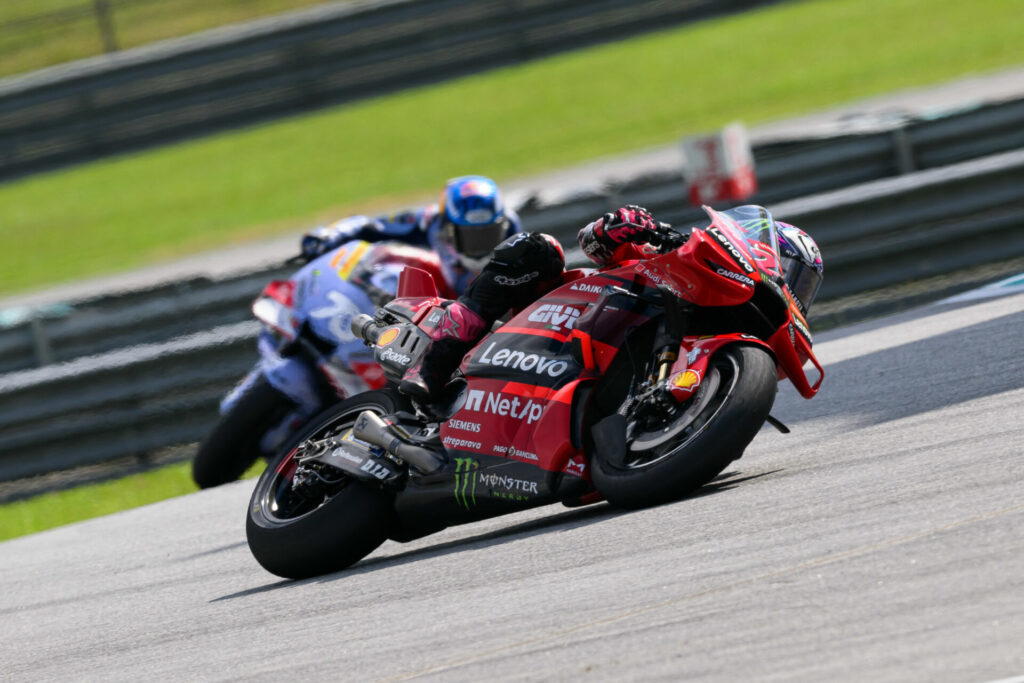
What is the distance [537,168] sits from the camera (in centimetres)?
1748

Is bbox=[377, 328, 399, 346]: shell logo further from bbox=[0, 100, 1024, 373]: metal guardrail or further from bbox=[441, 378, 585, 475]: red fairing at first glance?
bbox=[0, 100, 1024, 373]: metal guardrail

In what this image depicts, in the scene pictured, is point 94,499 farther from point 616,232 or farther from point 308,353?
point 616,232

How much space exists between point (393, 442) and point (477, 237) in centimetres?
185

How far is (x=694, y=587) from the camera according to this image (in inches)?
155

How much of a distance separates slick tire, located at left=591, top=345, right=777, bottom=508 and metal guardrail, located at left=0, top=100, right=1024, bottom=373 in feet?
21.2

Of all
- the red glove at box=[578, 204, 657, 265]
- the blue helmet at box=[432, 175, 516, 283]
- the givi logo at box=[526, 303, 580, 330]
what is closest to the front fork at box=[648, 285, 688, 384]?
the red glove at box=[578, 204, 657, 265]

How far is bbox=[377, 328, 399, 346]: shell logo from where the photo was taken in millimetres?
5910

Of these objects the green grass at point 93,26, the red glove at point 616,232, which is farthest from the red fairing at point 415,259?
the green grass at point 93,26

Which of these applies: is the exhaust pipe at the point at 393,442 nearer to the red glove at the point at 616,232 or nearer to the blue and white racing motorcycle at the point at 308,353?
the red glove at the point at 616,232

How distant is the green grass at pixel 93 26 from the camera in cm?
2692

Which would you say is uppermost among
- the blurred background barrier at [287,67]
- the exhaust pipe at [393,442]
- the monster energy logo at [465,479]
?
the exhaust pipe at [393,442]

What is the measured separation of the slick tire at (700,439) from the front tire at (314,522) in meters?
0.95

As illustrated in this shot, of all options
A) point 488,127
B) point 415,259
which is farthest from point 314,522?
point 488,127

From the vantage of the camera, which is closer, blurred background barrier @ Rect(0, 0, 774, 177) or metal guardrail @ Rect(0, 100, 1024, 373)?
metal guardrail @ Rect(0, 100, 1024, 373)
